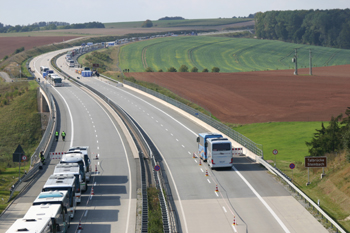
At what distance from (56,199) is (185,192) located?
35.3ft

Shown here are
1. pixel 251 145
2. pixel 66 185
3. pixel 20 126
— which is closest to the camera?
pixel 66 185

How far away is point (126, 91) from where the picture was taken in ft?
303

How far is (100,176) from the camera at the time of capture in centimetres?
3688

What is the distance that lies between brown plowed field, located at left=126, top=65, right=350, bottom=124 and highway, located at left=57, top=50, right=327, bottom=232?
1957 centimetres

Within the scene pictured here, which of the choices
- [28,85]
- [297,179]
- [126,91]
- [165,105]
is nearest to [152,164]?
[297,179]

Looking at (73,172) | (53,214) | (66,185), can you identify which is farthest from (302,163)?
(53,214)

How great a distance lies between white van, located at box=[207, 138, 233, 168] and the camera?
121 feet

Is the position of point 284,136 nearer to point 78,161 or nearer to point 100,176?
point 100,176

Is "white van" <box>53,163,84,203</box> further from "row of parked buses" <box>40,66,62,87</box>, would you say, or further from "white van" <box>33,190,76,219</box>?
"row of parked buses" <box>40,66,62,87</box>

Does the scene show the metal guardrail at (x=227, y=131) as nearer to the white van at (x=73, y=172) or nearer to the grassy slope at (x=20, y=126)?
the white van at (x=73, y=172)

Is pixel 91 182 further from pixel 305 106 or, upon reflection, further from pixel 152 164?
pixel 305 106

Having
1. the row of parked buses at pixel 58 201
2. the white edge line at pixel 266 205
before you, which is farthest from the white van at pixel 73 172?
the white edge line at pixel 266 205

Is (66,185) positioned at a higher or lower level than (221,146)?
higher

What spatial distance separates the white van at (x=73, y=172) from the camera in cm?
2838
